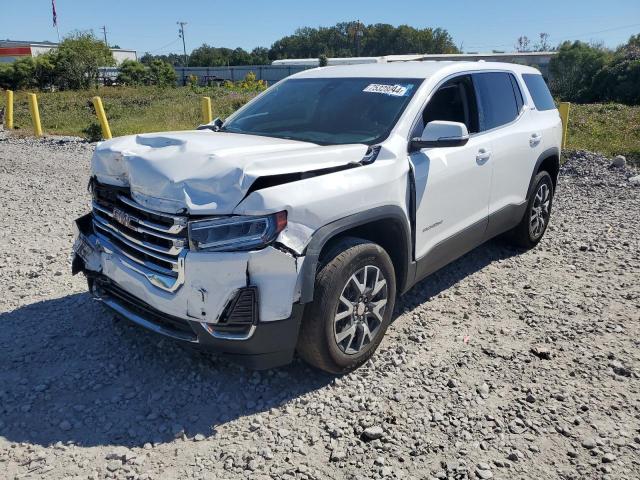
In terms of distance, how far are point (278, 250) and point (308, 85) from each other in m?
2.17

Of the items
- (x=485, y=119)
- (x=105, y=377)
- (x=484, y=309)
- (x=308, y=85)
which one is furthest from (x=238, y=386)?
(x=485, y=119)

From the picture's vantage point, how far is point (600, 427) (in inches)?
118

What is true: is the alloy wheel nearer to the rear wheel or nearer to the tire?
the tire

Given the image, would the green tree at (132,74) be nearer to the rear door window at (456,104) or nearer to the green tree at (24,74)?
the green tree at (24,74)

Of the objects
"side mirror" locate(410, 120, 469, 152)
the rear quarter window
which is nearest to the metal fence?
the rear quarter window

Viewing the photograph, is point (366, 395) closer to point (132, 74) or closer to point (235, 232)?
point (235, 232)

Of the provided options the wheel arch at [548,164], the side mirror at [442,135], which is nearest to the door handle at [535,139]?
the wheel arch at [548,164]

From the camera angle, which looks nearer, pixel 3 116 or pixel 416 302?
pixel 416 302

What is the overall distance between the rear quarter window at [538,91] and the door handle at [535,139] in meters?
0.40

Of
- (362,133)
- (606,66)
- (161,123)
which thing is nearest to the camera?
(362,133)

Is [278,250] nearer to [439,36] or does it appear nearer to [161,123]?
[161,123]

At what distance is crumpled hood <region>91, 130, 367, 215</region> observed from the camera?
278 centimetres

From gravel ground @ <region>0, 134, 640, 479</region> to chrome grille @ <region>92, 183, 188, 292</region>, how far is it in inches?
30.3

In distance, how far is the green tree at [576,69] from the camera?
31.2m
